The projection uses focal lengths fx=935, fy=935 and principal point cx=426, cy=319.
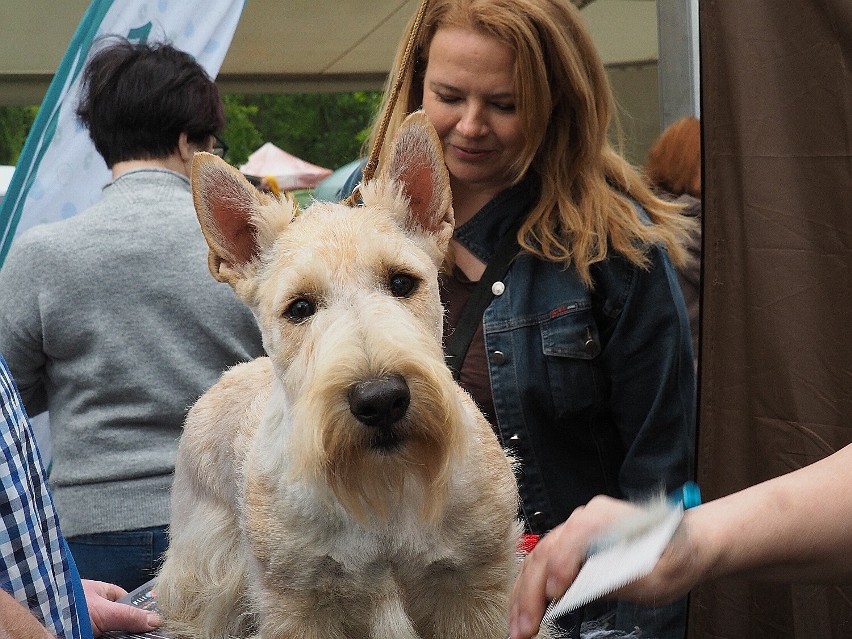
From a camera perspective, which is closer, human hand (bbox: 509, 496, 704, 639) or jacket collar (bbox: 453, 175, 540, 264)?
human hand (bbox: 509, 496, 704, 639)

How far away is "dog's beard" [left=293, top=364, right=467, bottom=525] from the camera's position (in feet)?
4.73

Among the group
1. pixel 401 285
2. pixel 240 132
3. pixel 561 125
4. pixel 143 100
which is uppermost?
pixel 240 132

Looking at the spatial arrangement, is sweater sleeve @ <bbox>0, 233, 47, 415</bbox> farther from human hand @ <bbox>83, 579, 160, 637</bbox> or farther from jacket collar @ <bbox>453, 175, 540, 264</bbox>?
jacket collar @ <bbox>453, 175, 540, 264</bbox>

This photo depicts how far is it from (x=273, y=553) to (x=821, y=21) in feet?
4.10

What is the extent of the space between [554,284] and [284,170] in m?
10.0

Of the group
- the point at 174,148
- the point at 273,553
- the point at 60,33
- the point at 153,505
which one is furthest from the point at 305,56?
the point at 273,553

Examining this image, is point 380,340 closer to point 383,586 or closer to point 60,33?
point 383,586


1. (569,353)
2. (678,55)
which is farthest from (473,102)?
(678,55)

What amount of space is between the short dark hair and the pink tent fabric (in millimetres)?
8374

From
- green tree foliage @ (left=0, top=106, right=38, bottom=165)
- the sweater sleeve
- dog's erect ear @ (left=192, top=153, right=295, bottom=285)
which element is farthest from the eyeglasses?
green tree foliage @ (left=0, top=106, right=38, bottom=165)

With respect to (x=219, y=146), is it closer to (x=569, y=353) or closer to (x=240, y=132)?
(x=569, y=353)

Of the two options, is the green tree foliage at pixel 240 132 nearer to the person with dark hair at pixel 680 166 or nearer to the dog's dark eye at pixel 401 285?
the person with dark hair at pixel 680 166

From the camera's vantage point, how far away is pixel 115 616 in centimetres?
194

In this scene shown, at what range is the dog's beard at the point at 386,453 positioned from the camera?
144 cm
